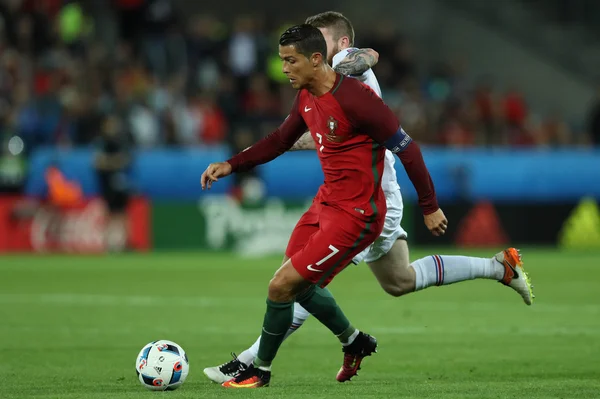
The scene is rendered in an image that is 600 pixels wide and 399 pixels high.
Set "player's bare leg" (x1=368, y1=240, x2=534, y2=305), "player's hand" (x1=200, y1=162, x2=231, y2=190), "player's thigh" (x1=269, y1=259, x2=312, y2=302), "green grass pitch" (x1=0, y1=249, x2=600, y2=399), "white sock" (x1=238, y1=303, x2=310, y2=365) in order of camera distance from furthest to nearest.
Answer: "player's bare leg" (x1=368, y1=240, x2=534, y2=305) < "white sock" (x1=238, y1=303, x2=310, y2=365) < "player's hand" (x1=200, y1=162, x2=231, y2=190) < "green grass pitch" (x1=0, y1=249, x2=600, y2=399) < "player's thigh" (x1=269, y1=259, x2=312, y2=302)

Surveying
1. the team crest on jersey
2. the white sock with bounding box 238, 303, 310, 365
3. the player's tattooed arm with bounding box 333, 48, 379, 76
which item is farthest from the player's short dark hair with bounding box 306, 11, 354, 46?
the white sock with bounding box 238, 303, 310, 365

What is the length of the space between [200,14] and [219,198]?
696 cm

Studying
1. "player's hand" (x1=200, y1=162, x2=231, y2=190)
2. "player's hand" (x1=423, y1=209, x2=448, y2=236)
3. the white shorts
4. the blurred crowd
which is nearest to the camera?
"player's hand" (x1=423, y1=209, x2=448, y2=236)

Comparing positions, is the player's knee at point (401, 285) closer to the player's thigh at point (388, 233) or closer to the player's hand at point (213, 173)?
the player's thigh at point (388, 233)

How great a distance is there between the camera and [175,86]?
72.1 ft

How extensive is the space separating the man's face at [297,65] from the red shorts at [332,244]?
781 millimetres

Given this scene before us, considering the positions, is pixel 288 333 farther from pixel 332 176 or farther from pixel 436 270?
pixel 332 176

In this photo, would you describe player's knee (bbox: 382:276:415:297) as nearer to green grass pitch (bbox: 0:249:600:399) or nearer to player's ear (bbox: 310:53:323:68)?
green grass pitch (bbox: 0:249:600:399)

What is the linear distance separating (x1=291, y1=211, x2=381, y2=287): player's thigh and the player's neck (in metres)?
0.71

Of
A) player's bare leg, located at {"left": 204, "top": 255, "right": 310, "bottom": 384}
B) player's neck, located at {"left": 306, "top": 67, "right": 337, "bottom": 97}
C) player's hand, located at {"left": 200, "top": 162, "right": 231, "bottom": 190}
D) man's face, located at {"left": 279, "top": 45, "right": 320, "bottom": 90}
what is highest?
man's face, located at {"left": 279, "top": 45, "right": 320, "bottom": 90}

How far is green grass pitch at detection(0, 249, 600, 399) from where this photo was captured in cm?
691

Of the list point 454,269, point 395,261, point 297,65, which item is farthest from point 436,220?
point 297,65

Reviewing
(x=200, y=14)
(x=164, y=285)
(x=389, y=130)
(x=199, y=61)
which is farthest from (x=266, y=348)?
(x=200, y=14)

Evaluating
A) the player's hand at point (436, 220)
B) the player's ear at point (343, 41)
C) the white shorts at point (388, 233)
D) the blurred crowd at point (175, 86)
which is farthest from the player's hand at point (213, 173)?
the blurred crowd at point (175, 86)
